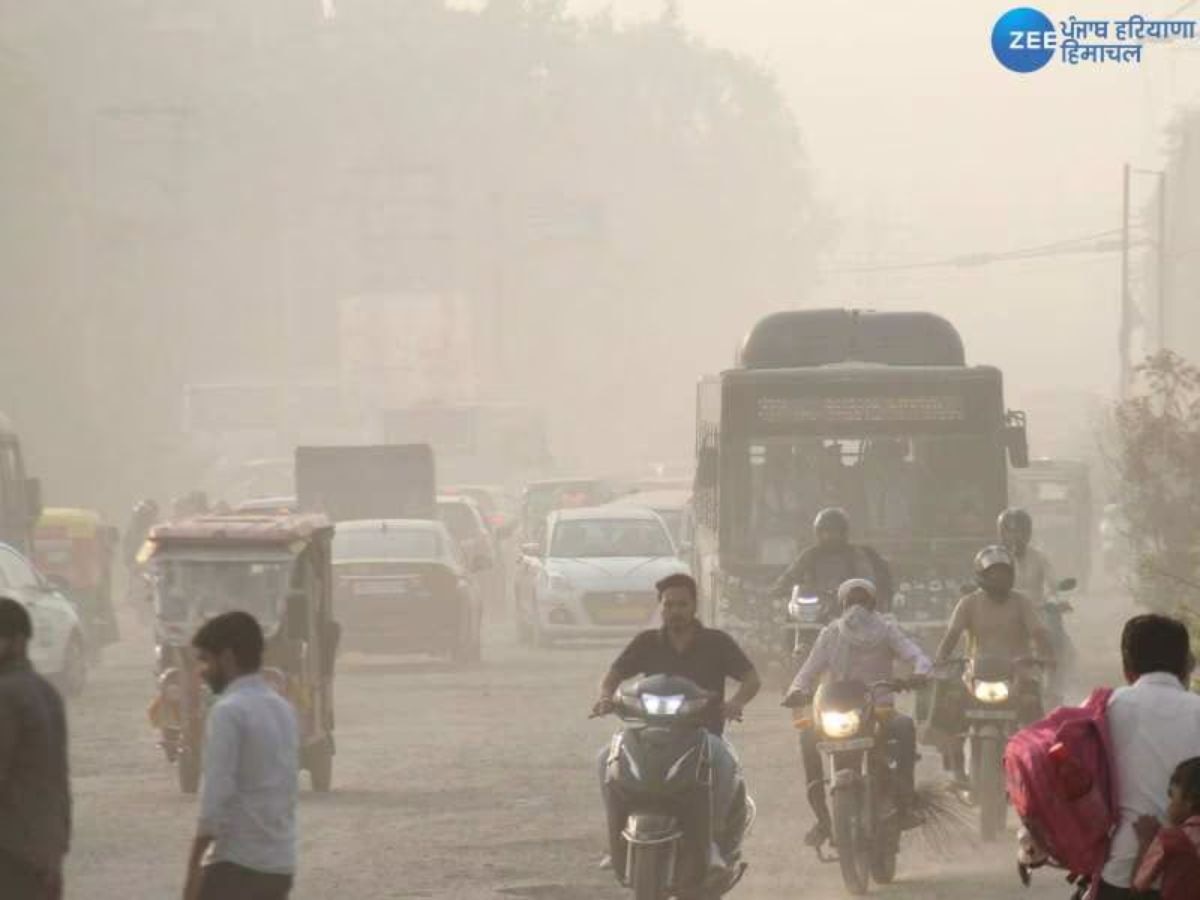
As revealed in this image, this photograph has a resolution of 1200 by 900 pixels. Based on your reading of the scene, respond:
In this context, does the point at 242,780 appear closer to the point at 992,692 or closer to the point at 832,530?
the point at 992,692

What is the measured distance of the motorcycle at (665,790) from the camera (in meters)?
12.9

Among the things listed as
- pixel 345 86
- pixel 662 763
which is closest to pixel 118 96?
pixel 345 86

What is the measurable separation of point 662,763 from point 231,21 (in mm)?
84820

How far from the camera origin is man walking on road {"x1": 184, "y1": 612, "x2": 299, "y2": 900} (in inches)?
373

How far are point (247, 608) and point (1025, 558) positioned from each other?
16.0 feet

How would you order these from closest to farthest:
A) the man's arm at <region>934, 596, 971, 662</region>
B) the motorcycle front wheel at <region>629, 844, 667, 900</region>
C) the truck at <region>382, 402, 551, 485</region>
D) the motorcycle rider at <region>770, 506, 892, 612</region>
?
the motorcycle front wheel at <region>629, 844, 667, 900</region> < the man's arm at <region>934, 596, 971, 662</region> < the motorcycle rider at <region>770, 506, 892, 612</region> < the truck at <region>382, 402, 551, 485</region>

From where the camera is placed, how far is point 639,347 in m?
121

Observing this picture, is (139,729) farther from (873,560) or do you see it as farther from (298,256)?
(298,256)

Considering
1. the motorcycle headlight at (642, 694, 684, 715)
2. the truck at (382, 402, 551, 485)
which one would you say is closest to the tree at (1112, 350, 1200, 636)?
the motorcycle headlight at (642, 694, 684, 715)

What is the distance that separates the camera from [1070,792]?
342 inches

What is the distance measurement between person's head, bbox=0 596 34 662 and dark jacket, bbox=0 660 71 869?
73 mm

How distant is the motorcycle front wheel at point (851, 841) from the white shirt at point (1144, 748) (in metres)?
6.02

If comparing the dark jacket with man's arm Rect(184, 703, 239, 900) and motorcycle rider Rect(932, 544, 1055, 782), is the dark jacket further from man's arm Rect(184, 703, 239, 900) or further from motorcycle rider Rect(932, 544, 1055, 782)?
motorcycle rider Rect(932, 544, 1055, 782)

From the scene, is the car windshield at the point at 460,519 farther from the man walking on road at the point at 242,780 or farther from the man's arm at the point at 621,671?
the man walking on road at the point at 242,780
